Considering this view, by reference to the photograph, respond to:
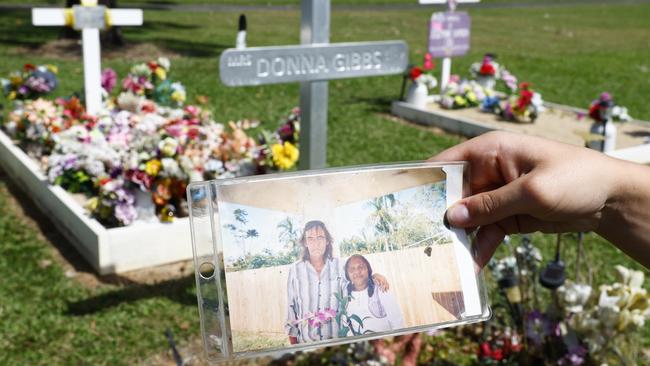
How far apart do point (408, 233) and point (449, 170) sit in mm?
164

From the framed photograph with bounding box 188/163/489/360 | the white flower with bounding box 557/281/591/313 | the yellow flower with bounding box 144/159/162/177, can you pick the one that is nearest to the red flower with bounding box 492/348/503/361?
the white flower with bounding box 557/281/591/313

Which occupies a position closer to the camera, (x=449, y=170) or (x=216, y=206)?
(x=216, y=206)

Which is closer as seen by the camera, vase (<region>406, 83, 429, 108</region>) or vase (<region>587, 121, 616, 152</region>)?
vase (<region>587, 121, 616, 152</region>)

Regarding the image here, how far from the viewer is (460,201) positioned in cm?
151

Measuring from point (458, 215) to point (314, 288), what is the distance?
335mm

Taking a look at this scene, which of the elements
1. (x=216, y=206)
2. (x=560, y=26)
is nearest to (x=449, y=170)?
(x=216, y=206)

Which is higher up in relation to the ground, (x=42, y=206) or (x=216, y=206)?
(x=216, y=206)

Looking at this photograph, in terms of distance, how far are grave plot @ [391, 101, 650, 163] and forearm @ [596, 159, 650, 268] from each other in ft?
18.0

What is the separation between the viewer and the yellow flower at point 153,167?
4.17m

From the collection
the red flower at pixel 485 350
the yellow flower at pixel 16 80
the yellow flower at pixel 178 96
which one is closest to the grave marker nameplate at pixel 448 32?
the yellow flower at pixel 178 96

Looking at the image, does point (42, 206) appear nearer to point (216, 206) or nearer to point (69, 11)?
point (69, 11)

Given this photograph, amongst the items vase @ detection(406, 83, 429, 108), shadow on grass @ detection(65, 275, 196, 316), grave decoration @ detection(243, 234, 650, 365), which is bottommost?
shadow on grass @ detection(65, 275, 196, 316)

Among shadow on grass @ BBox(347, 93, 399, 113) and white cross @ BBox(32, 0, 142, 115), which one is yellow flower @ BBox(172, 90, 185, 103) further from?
shadow on grass @ BBox(347, 93, 399, 113)

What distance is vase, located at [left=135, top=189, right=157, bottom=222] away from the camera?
4277 mm
